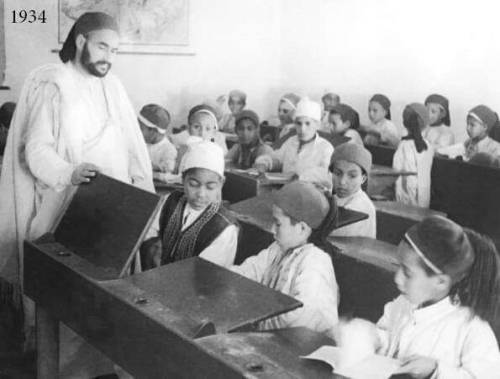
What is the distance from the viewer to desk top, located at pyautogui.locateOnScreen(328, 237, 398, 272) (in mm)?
2978

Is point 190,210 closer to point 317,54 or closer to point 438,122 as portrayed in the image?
point 438,122

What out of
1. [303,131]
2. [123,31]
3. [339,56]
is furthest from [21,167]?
[339,56]

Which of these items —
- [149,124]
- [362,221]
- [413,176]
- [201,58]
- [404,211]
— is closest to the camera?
[362,221]

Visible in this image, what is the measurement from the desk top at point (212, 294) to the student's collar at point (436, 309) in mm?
392

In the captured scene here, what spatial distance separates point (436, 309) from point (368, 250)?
1.25m

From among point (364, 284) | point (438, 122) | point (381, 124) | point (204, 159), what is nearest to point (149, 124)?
point (204, 159)

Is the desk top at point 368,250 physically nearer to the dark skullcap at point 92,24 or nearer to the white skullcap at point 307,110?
the dark skullcap at point 92,24

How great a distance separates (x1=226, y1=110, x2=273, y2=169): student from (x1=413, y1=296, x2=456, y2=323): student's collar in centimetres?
461

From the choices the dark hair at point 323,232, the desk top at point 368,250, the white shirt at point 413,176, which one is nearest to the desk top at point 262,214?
the desk top at point 368,250

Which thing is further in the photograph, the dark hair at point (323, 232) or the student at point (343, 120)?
the student at point (343, 120)

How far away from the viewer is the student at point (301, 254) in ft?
8.55

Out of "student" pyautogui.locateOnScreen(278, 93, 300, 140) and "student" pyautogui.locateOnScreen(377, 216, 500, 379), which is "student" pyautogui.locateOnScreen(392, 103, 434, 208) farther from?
"student" pyautogui.locateOnScreen(377, 216, 500, 379)

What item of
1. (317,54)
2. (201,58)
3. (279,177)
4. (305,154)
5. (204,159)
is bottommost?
(279,177)

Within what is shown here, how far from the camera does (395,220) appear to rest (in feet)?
15.2
